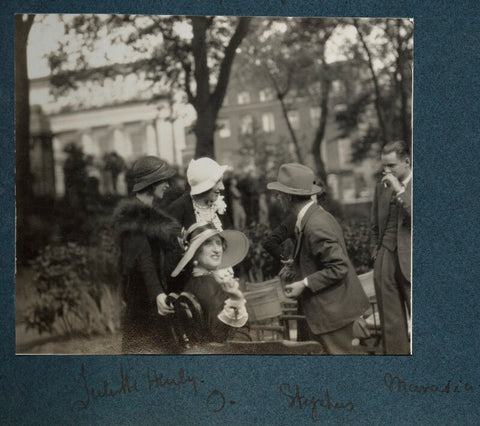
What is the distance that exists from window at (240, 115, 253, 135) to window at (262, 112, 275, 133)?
0.08m

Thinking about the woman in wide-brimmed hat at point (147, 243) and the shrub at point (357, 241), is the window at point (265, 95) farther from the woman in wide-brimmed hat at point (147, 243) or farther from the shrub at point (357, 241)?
the shrub at point (357, 241)

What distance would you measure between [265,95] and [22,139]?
5.06ft

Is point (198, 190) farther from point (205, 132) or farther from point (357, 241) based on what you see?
point (357, 241)

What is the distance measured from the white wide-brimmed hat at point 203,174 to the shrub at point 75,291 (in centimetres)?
68

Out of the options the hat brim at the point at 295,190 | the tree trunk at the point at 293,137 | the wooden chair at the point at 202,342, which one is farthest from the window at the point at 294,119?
the wooden chair at the point at 202,342

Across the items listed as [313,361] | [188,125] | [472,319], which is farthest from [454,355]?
[188,125]

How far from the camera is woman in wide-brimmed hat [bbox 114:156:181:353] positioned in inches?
161

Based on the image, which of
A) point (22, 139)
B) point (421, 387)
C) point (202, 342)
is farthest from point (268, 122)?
point (421, 387)

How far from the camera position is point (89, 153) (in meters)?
4.12

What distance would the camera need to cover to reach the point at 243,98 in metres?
4.08

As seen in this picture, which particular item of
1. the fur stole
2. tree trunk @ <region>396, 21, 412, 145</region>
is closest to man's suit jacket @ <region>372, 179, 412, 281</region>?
tree trunk @ <region>396, 21, 412, 145</region>

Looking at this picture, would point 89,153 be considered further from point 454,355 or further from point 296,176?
point 454,355

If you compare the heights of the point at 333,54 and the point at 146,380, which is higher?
the point at 333,54

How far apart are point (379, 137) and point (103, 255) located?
1.86m
